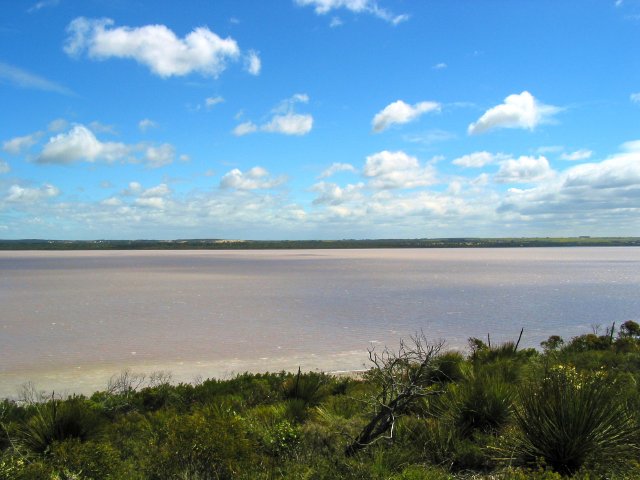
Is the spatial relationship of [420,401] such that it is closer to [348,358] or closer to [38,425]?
[38,425]

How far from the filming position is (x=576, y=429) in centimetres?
565

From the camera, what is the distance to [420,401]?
8750 mm

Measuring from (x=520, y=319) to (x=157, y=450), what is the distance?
28.0 metres

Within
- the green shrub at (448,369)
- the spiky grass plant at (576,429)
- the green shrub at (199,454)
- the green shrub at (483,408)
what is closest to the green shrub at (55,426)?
the green shrub at (199,454)

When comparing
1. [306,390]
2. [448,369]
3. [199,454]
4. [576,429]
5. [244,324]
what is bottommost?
[244,324]

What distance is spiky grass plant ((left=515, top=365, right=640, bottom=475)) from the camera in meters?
5.59

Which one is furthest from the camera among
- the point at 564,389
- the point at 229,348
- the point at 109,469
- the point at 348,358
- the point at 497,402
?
the point at 229,348

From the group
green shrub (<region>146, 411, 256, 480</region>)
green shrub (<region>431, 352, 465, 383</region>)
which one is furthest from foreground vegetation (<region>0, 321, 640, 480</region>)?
green shrub (<region>431, 352, 465, 383</region>)

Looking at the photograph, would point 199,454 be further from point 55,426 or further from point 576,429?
point 576,429

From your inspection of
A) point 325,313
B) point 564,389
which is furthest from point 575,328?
point 564,389

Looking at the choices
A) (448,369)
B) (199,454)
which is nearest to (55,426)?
(199,454)

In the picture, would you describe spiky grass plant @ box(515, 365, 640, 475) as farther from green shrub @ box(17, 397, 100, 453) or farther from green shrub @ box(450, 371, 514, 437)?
green shrub @ box(17, 397, 100, 453)

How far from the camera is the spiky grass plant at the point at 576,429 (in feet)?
18.3

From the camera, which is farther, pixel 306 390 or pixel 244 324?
pixel 244 324
